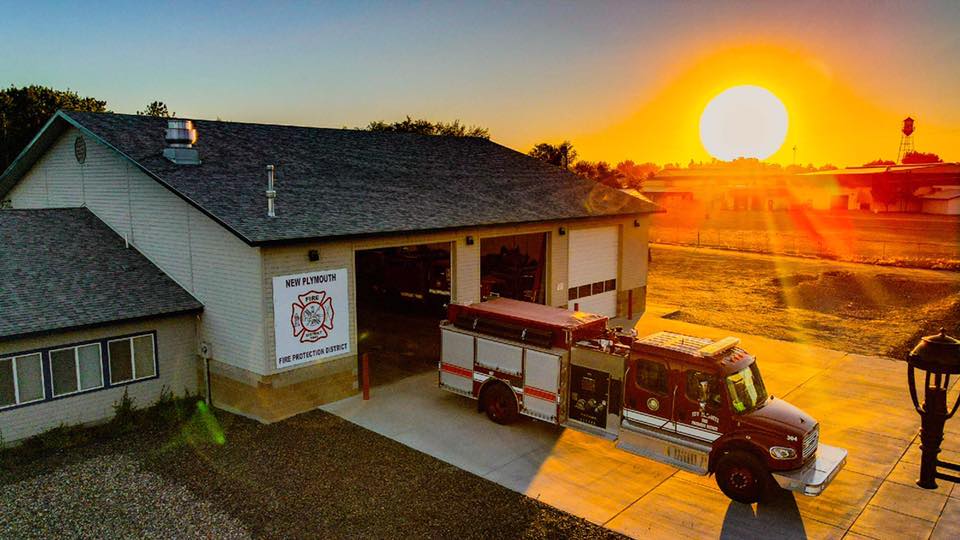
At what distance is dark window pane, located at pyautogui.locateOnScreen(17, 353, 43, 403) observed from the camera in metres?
14.1

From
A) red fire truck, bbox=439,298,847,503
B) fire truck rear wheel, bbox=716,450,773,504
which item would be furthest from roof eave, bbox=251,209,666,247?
fire truck rear wheel, bbox=716,450,773,504

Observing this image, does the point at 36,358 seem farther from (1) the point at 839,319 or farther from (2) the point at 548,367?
(1) the point at 839,319

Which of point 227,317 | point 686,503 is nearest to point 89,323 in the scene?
point 227,317

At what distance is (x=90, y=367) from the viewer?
15133 millimetres

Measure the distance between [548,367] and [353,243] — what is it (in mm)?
6348

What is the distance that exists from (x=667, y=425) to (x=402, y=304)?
61.5 ft

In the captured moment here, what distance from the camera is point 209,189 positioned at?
54.7 feet

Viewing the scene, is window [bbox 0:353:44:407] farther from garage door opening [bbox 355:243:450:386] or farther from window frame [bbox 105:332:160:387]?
garage door opening [bbox 355:243:450:386]

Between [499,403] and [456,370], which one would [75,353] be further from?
[499,403]

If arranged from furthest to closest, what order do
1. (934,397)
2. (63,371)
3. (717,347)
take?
(63,371), (717,347), (934,397)

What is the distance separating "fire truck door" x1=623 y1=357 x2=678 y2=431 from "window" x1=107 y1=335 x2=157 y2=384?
11825mm

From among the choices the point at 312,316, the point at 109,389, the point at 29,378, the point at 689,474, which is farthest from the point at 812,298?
the point at 29,378

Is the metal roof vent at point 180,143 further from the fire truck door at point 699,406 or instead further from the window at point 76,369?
the fire truck door at point 699,406

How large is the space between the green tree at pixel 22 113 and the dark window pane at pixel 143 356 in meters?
51.9
